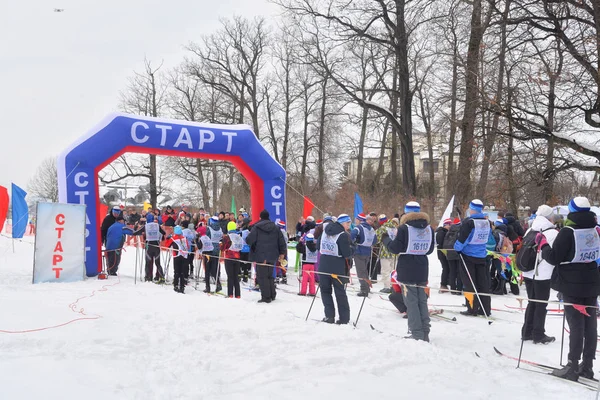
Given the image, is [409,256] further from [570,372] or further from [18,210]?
[18,210]

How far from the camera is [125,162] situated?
107 ft

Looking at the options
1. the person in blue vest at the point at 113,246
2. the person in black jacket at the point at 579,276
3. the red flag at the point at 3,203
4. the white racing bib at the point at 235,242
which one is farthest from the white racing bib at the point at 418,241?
the red flag at the point at 3,203

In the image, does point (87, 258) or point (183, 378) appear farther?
point (87, 258)

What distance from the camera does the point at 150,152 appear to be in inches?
516

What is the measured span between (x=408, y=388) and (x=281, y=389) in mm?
1133

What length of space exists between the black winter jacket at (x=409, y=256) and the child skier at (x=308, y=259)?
367 centimetres

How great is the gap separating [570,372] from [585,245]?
4.19 feet

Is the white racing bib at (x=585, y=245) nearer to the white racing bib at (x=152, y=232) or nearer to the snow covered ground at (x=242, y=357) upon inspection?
the snow covered ground at (x=242, y=357)

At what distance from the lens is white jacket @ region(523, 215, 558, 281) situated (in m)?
5.81

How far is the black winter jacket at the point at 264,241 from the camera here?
9.68m

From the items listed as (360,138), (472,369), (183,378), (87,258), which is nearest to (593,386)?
(472,369)

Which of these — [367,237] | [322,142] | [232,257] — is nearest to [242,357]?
[232,257]

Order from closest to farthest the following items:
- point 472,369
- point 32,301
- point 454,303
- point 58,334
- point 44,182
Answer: point 472,369
point 58,334
point 32,301
point 454,303
point 44,182

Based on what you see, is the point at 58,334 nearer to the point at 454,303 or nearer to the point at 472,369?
the point at 472,369
